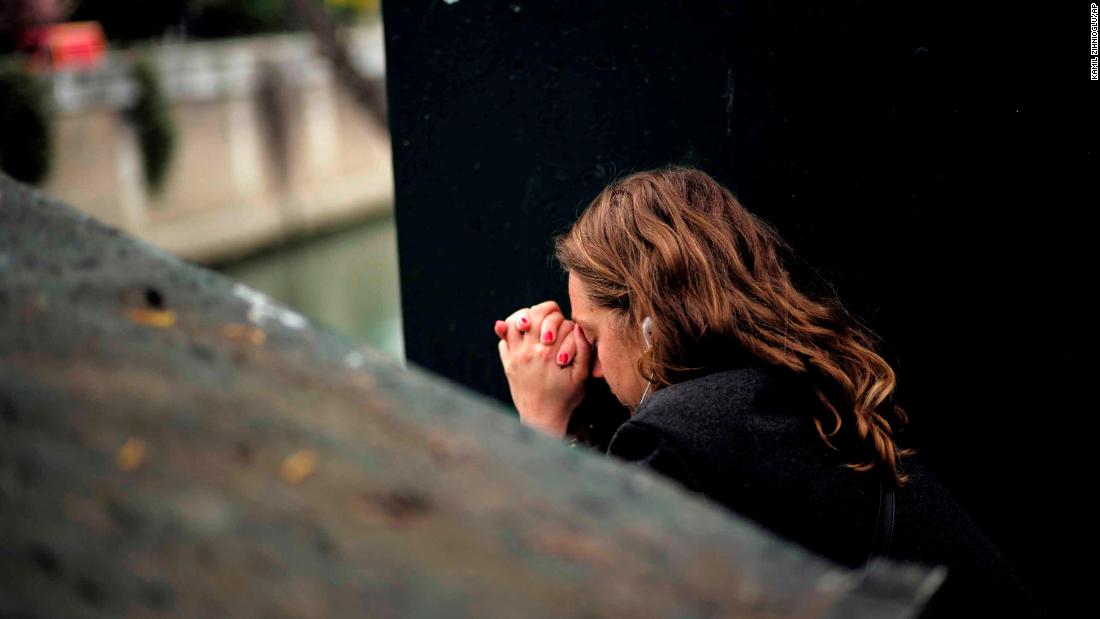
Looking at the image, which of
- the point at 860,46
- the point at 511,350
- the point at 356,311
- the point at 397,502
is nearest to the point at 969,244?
the point at 860,46

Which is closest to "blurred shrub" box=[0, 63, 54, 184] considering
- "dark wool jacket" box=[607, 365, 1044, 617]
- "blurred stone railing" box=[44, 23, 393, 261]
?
"blurred stone railing" box=[44, 23, 393, 261]

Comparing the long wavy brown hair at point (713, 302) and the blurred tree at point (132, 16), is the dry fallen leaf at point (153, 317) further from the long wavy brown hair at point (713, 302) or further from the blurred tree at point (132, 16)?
the blurred tree at point (132, 16)

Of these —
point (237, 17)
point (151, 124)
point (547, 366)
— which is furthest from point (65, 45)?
point (547, 366)

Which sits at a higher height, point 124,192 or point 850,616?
point 850,616

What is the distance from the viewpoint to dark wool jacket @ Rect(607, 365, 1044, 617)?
62.2 inches

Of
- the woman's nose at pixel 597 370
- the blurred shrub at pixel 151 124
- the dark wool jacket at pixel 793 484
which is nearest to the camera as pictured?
the dark wool jacket at pixel 793 484

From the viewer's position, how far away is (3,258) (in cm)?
105

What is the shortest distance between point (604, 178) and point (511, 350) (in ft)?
1.58

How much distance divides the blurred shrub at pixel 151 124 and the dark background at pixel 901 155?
13.0 m

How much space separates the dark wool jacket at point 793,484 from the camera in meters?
1.58

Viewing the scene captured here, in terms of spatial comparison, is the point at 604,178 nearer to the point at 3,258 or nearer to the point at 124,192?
the point at 3,258

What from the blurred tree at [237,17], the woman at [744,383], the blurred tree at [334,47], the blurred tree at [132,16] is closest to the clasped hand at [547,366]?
the woman at [744,383]

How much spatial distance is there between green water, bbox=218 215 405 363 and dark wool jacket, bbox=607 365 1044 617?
38.8 ft

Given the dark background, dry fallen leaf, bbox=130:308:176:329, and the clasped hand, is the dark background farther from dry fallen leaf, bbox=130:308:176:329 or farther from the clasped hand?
dry fallen leaf, bbox=130:308:176:329
